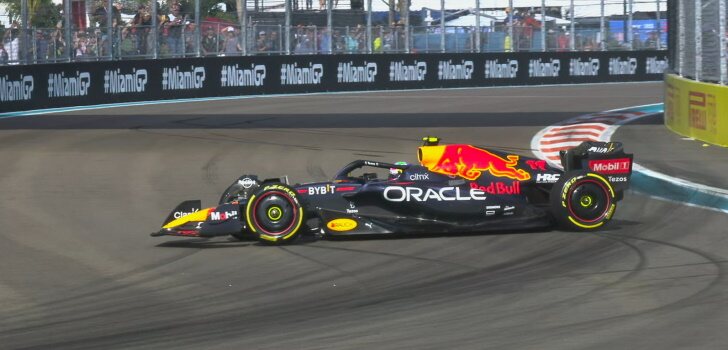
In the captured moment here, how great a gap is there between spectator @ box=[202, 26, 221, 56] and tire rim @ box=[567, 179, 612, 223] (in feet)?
76.9

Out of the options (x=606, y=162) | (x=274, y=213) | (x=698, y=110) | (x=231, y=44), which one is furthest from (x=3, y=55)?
(x=606, y=162)

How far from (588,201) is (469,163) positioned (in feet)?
3.49

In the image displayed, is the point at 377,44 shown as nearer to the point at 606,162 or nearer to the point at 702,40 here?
the point at 702,40

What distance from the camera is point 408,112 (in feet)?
86.8

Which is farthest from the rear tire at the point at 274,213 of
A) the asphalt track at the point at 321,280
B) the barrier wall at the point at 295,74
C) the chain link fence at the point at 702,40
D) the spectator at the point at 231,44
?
the spectator at the point at 231,44

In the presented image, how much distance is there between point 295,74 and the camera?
35.1 metres

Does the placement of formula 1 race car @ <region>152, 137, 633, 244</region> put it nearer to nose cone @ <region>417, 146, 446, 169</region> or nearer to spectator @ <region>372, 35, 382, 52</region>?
nose cone @ <region>417, 146, 446, 169</region>

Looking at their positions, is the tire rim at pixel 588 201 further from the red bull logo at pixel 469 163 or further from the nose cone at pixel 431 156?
the nose cone at pixel 431 156

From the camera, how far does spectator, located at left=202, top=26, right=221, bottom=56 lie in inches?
1286

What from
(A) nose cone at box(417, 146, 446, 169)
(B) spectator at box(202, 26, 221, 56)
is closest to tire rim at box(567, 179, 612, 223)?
(A) nose cone at box(417, 146, 446, 169)

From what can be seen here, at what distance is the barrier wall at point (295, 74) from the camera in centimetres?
2753

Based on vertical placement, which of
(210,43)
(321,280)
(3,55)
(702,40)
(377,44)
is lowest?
(321,280)

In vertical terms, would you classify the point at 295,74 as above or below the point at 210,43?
below

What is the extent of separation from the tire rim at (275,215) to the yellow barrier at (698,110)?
32.0 ft
